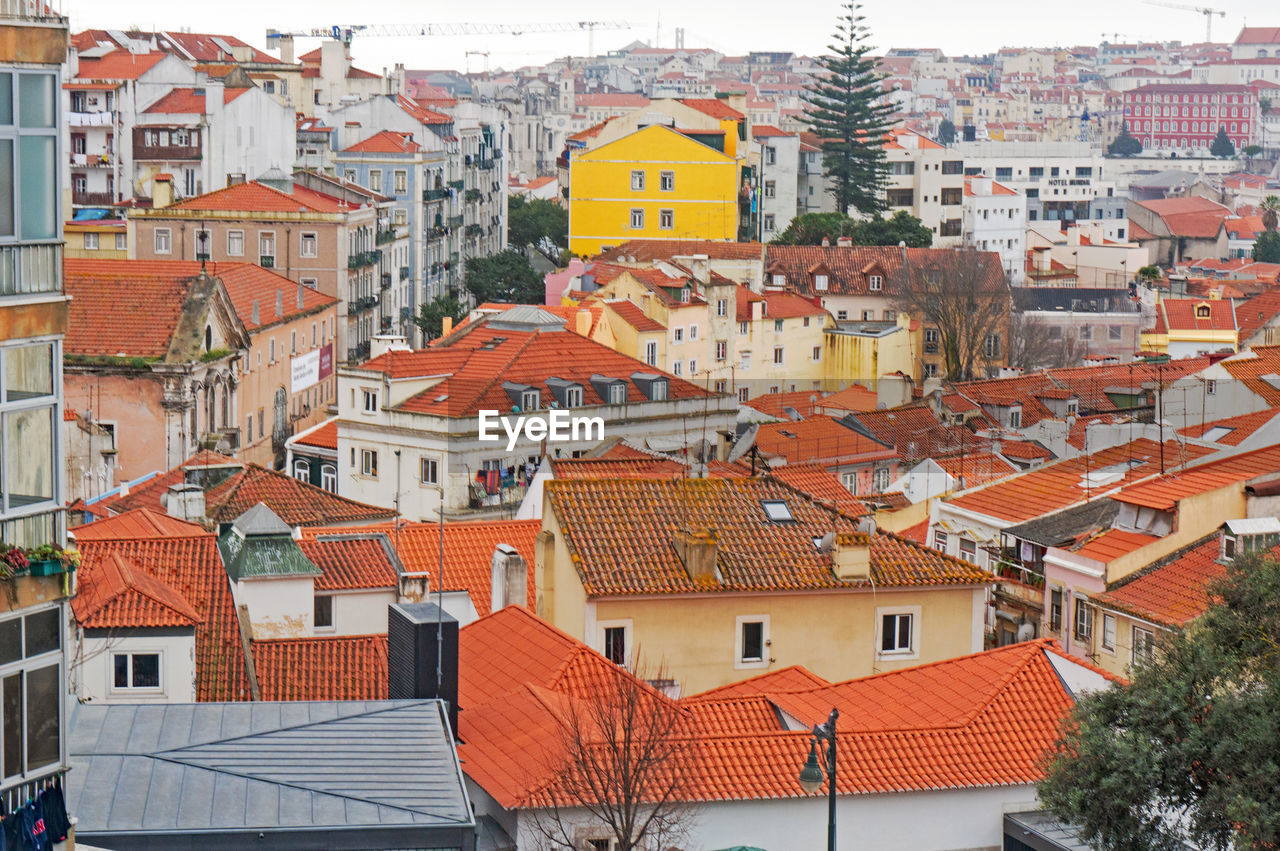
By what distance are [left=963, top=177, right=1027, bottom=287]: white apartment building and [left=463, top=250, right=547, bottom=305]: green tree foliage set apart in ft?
119

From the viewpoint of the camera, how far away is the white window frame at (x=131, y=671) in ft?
85.4

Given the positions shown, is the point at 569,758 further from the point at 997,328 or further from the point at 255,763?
the point at 997,328

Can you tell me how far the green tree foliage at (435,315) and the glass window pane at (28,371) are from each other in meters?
64.9

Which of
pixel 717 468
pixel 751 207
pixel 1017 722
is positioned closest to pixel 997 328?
pixel 751 207

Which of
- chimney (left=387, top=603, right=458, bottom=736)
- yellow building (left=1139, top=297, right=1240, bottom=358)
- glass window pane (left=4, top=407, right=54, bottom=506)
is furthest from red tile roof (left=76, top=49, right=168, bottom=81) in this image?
glass window pane (left=4, top=407, right=54, bottom=506)

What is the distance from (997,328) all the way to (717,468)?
39.8m

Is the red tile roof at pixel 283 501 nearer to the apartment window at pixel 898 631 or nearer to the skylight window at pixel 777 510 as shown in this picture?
the skylight window at pixel 777 510

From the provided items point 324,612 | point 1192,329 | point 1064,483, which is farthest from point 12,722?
point 1192,329

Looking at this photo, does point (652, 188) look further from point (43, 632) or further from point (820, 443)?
point (43, 632)

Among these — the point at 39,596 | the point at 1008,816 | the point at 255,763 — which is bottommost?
the point at 1008,816

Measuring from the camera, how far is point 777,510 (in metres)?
31.0

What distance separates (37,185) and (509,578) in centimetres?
1668

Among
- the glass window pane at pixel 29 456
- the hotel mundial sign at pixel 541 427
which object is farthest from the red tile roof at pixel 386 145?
the glass window pane at pixel 29 456

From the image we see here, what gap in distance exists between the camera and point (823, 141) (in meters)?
121
